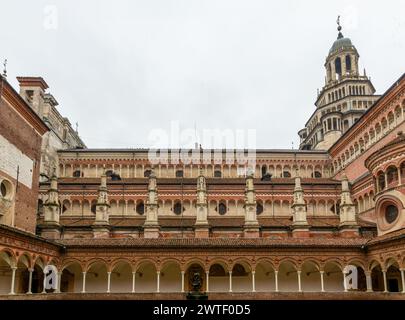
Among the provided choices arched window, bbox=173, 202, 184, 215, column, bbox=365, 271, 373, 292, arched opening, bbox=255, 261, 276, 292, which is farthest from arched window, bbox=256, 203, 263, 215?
column, bbox=365, 271, 373, 292

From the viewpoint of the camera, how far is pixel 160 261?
35469mm

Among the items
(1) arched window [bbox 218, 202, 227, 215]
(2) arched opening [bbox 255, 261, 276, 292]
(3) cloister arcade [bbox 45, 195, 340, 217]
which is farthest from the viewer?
(1) arched window [bbox 218, 202, 227, 215]

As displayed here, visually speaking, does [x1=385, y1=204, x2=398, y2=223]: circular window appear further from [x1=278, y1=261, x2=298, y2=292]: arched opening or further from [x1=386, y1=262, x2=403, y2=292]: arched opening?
[x1=278, y1=261, x2=298, y2=292]: arched opening

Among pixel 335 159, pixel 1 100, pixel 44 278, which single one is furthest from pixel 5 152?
pixel 335 159

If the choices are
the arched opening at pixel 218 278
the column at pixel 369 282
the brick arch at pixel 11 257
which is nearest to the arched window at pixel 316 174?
the column at pixel 369 282

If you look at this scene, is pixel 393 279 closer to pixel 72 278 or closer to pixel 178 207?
pixel 178 207

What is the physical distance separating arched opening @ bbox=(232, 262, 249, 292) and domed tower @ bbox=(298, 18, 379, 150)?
32.0 meters

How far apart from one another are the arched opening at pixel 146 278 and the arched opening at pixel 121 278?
2.36 feet

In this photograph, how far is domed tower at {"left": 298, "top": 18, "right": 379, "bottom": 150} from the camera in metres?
64.9

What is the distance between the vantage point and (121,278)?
1513 inches

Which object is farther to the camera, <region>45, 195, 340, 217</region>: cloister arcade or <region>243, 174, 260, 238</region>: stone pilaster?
<region>45, 195, 340, 217</region>: cloister arcade

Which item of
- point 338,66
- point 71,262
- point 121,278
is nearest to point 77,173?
point 121,278

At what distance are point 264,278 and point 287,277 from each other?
208 cm
